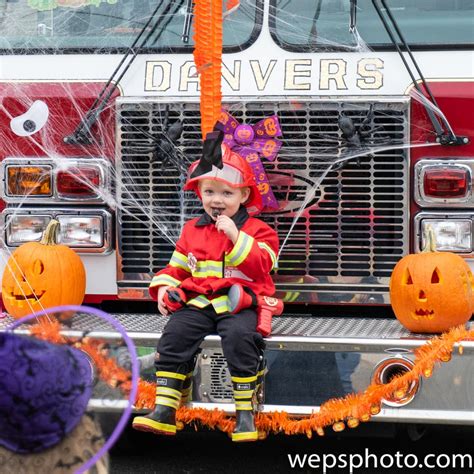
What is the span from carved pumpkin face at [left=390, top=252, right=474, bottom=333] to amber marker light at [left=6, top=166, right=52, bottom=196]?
68.4 inches

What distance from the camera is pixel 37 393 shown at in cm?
229

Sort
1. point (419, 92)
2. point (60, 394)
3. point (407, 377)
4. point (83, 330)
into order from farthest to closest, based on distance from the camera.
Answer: point (419, 92) → point (407, 377) → point (83, 330) → point (60, 394)

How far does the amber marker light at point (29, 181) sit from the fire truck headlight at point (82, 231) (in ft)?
0.54

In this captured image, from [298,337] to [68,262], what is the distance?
1.16 m

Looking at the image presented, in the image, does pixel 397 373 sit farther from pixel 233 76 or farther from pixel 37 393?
pixel 37 393

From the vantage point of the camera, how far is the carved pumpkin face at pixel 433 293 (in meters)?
4.27

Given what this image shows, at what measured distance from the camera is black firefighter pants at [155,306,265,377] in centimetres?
416

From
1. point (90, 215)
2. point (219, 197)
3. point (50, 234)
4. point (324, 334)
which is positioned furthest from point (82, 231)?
point (324, 334)

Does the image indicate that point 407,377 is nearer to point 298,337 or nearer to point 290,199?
point 298,337

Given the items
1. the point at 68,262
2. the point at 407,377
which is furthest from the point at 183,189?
the point at 407,377

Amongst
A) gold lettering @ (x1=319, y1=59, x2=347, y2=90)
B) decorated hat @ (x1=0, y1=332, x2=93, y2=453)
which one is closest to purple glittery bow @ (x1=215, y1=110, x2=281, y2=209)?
gold lettering @ (x1=319, y1=59, x2=347, y2=90)

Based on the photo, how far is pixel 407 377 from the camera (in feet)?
13.4

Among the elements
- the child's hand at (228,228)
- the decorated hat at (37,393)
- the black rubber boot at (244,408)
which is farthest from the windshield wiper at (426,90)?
the decorated hat at (37,393)

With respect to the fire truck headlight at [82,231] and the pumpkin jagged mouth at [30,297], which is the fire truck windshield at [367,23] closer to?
the fire truck headlight at [82,231]
